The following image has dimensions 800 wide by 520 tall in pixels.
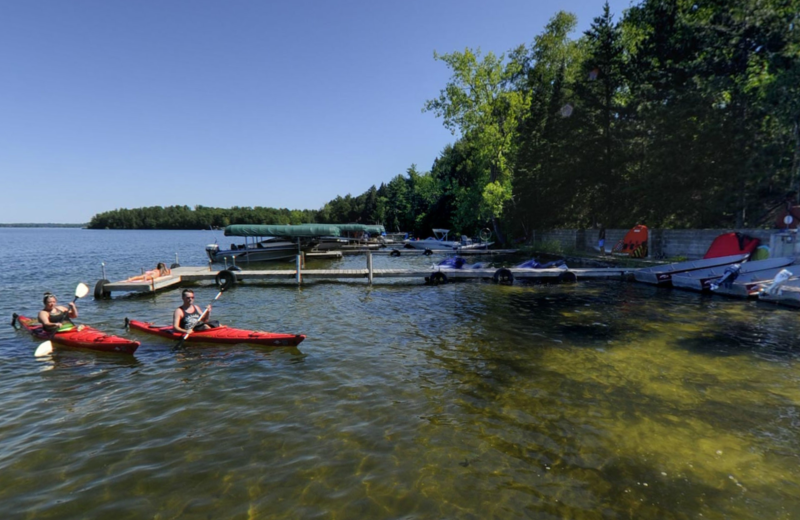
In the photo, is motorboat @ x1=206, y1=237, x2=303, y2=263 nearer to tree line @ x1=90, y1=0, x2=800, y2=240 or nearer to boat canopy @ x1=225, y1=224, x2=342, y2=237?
boat canopy @ x1=225, y1=224, x2=342, y2=237

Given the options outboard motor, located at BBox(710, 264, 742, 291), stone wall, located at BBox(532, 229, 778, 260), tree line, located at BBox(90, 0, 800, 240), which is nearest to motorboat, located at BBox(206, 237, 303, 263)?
tree line, located at BBox(90, 0, 800, 240)

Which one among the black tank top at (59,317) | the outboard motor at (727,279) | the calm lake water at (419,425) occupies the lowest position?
the calm lake water at (419,425)

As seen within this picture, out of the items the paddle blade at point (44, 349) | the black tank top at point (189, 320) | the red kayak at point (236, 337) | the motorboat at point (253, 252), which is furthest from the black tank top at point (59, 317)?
the motorboat at point (253, 252)

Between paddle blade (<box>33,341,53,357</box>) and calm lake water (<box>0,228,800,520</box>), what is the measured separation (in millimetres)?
457

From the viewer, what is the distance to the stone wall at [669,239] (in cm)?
2686

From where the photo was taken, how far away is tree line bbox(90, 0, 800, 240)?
26438 millimetres

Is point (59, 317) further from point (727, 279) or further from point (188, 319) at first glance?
point (727, 279)

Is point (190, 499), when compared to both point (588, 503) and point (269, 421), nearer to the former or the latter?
point (269, 421)

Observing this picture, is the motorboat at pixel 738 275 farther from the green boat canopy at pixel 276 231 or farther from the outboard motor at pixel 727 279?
the green boat canopy at pixel 276 231

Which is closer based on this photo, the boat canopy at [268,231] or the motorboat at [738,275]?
the motorboat at [738,275]

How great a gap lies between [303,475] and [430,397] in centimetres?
357

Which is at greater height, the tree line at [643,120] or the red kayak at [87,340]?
the tree line at [643,120]

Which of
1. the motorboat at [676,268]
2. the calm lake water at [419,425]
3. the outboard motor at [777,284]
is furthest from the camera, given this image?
the motorboat at [676,268]

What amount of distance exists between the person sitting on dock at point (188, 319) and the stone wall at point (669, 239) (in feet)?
99.6
